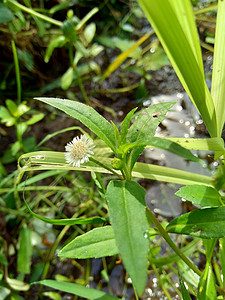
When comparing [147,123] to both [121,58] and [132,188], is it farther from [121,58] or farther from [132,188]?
[121,58]

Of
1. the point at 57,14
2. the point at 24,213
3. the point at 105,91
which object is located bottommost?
the point at 24,213

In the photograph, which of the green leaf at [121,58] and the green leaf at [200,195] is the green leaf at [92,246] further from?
the green leaf at [121,58]

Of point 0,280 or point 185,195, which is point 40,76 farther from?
point 185,195

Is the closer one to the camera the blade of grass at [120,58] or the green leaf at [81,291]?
the green leaf at [81,291]

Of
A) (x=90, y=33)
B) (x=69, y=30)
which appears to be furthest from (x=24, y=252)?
(x=90, y=33)

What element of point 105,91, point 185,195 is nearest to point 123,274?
point 185,195

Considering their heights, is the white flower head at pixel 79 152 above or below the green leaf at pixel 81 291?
above

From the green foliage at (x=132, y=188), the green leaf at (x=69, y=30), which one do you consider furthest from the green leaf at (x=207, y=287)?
the green leaf at (x=69, y=30)
